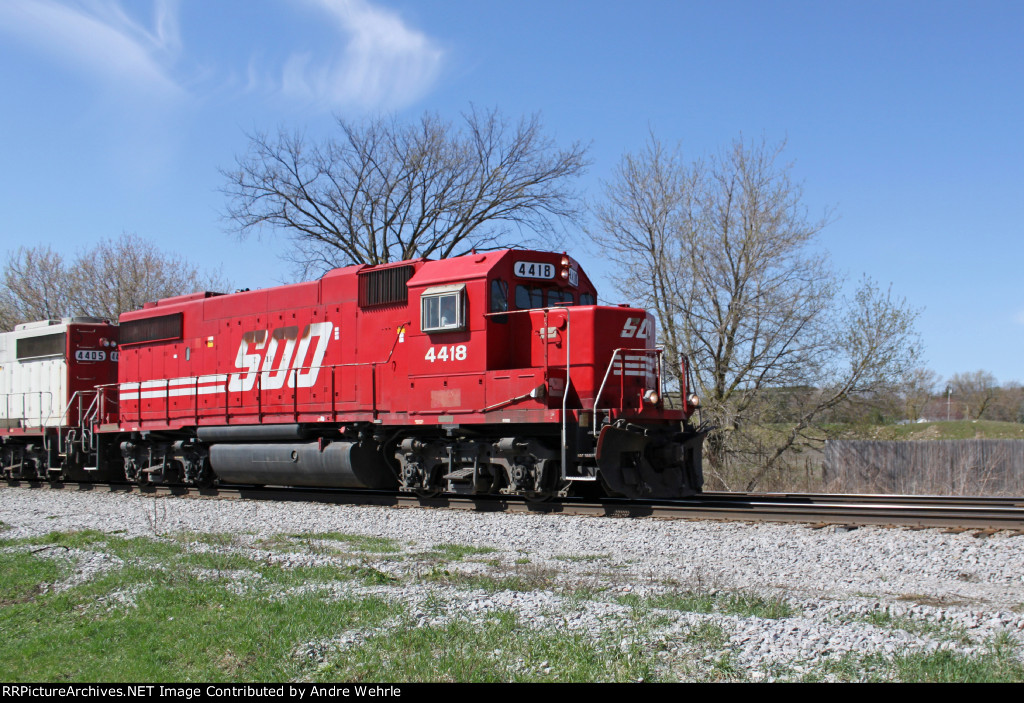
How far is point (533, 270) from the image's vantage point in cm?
1205

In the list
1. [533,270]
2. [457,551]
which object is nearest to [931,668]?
[457,551]

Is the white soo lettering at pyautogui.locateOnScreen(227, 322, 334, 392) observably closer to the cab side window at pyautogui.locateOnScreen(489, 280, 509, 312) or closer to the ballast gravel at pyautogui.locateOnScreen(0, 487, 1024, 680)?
the ballast gravel at pyautogui.locateOnScreen(0, 487, 1024, 680)

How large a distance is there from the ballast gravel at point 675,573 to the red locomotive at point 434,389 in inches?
40.7

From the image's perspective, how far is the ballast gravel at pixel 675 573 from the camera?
4801 millimetres

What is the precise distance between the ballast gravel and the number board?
11.6 feet

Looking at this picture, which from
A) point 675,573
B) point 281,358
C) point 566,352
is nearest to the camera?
point 675,573

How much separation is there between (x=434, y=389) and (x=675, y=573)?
585cm

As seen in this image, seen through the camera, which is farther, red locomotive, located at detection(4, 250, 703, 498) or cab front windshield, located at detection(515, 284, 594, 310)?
cab front windshield, located at detection(515, 284, 594, 310)

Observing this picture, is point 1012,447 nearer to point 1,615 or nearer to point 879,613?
point 879,613

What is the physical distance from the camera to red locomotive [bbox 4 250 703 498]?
1129 centimetres

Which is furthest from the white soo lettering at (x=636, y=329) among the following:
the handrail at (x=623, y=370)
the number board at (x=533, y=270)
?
the number board at (x=533, y=270)

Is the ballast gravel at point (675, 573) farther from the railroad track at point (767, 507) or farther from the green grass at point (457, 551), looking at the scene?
the railroad track at point (767, 507)

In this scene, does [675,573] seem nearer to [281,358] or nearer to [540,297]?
[540,297]

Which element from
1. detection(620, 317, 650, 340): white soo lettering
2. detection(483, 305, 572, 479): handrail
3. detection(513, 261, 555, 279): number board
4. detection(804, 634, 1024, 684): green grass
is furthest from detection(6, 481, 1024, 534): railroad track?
detection(804, 634, 1024, 684): green grass
